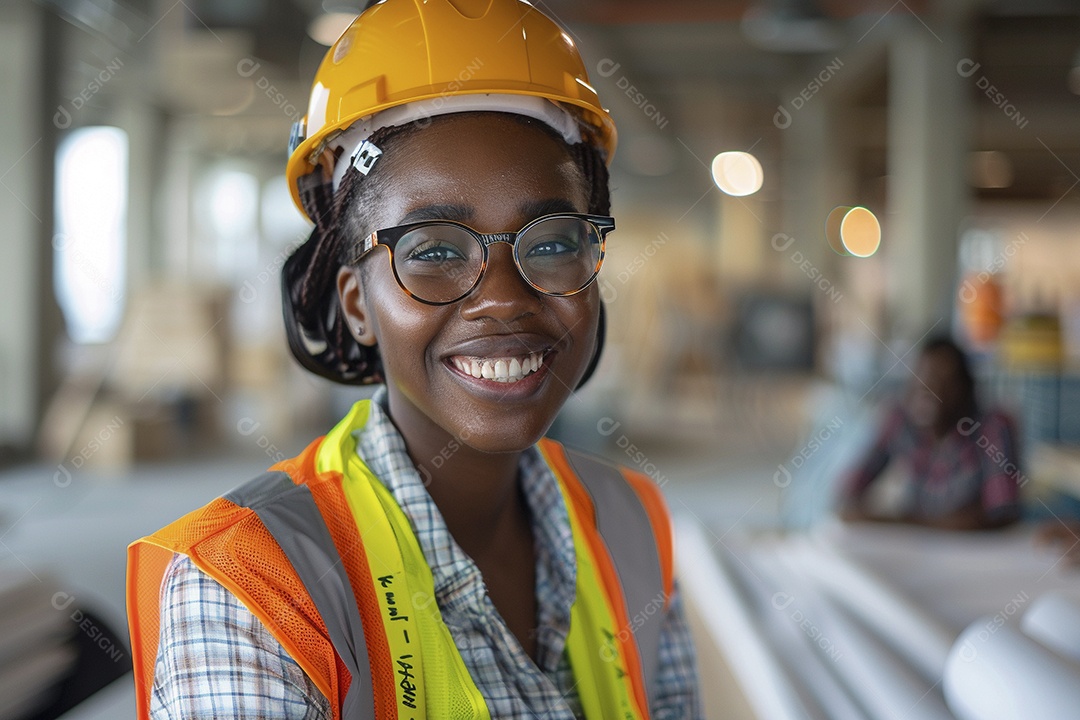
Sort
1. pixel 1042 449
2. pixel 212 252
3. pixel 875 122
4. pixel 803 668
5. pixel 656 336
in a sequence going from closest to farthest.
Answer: pixel 803 668 → pixel 1042 449 → pixel 656 336 → pixel 875 122 → pixel 212 252

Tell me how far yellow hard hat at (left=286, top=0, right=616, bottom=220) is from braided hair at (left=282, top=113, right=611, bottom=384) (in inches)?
1.9

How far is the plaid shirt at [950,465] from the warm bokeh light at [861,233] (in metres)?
14.8

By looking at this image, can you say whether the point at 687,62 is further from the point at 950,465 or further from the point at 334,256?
the point at 334,256

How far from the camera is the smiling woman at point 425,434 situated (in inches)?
36.1

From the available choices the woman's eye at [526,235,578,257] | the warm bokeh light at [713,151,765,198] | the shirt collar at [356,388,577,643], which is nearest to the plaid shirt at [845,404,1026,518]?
the shirt collar at [356,388,577,643]

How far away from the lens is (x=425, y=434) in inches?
46.9

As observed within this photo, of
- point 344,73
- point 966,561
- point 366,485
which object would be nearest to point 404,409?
point 366,485

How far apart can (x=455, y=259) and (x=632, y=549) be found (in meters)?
0.54

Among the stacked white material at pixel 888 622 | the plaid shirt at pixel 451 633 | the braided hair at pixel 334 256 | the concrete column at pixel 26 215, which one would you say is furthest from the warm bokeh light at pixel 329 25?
the plaid shirt at pixel 451 633

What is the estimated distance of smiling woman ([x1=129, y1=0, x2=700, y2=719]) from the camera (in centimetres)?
92

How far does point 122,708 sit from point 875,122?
14.2 m

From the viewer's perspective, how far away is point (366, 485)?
43.3 inches

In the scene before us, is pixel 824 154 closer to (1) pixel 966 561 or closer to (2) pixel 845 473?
(2) pixel 845 473

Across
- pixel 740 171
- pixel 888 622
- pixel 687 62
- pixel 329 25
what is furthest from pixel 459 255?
pixel 740 171
